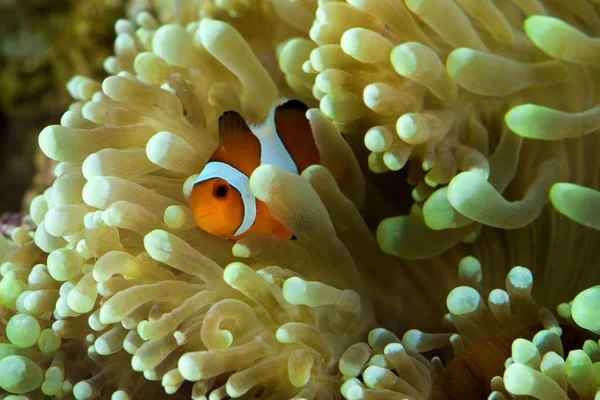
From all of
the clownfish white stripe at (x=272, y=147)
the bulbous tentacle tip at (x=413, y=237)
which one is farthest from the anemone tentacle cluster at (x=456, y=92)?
the clownfish white stripe at (x=272, y=147)

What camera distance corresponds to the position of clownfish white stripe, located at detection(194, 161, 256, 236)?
32.5 inches

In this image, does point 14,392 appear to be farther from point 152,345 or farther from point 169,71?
point 169,71

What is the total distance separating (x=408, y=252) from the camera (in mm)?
865

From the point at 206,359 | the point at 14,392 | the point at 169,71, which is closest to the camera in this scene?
the point at 206,359

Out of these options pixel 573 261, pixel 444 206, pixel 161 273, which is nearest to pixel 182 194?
pixel 161 273

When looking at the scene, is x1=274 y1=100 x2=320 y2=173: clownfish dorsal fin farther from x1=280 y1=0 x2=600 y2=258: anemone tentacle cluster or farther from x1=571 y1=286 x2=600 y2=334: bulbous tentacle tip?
x1=571 y1=286 x2=600 y2=334: bulbous tentacle tip

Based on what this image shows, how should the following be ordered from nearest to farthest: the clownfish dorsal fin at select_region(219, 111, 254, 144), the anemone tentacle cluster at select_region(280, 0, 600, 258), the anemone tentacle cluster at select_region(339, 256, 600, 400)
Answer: the anemone tentacle cluster at select_region(339, 256, 600, 400) < the anemone tentacle cluster at select_region(280, 0, 600, 258) < the clownfish dorsal fin at select_region(219, 111, 254, 144)

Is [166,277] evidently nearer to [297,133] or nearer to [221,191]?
[221,191]

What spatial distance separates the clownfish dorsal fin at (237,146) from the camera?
0.87m

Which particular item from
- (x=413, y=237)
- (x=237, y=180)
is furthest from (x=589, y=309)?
(x=237, y=180)

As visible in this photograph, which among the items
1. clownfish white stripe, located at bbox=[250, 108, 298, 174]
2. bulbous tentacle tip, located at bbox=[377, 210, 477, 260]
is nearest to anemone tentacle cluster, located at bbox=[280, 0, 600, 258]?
bulbous tentacle tip, located at bbox=[377, 210, 477, 260]

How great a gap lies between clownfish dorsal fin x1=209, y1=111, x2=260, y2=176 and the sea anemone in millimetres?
53

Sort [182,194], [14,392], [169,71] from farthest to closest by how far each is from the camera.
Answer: [169,71]
[182,194]
[14,392]

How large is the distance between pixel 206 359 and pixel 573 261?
1.99ft
